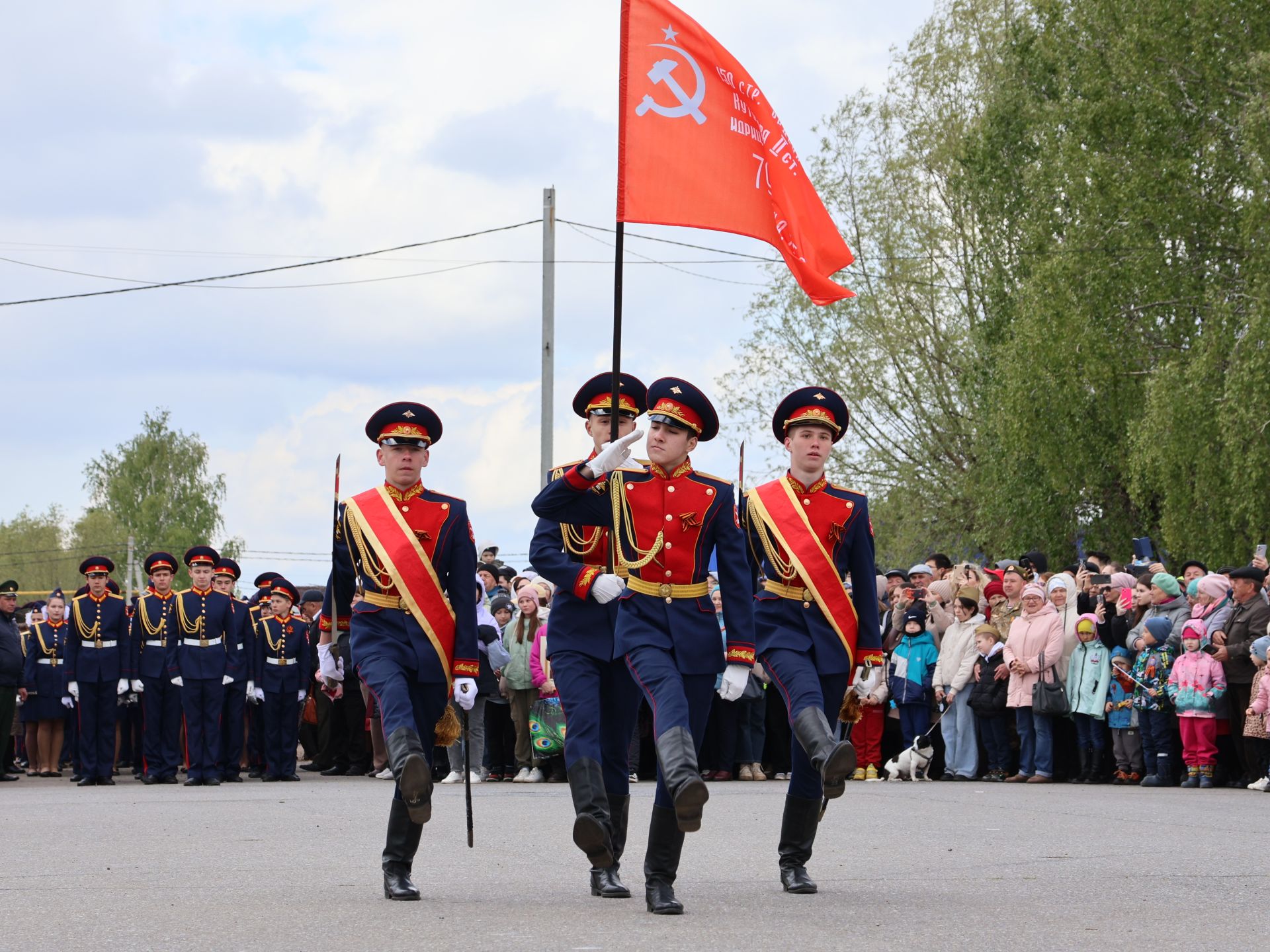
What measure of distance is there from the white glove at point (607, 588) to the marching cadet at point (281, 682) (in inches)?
478

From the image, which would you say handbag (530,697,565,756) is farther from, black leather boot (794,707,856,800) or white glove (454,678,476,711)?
black leather boot (794,707,856,800)

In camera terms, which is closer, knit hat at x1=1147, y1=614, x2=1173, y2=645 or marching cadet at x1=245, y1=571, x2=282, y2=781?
knit hat at x1=1147, y1=614, x2=1173, y2=645

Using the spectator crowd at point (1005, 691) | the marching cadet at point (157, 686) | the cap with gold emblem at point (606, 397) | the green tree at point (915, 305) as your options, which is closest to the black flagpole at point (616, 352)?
the cap with gold emblem at point (606, 397)

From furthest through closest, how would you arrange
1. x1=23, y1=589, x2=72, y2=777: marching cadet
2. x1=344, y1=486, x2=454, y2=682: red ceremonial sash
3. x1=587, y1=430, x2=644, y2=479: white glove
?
x1=23, y1=589, x2=72, y2=777: marching cadet, x1=344, y1=486, x2=454, y2=682: red ceremonial sash, x1=587, y1=430, x2=644, y2=479: white glove

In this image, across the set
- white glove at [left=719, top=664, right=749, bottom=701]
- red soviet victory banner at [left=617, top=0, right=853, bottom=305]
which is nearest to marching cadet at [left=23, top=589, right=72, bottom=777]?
red soviet victory banner at [left=617, top=0, right=853, bottom=305]

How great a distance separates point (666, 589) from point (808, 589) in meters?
0.70

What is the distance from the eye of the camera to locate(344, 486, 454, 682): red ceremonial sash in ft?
26.3

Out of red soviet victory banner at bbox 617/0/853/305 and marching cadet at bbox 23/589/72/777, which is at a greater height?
red soviet victory banner at bbox 617/0/853/305

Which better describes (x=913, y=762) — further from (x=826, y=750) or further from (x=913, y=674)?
(x=826, y=750)

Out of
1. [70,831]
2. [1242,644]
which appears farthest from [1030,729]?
[70,831]

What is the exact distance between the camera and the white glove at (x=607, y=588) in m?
7.78

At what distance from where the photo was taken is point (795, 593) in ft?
26.8

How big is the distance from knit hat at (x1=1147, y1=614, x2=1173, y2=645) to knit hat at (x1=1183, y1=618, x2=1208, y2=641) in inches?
10.7

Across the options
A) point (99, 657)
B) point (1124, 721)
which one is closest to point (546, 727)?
point (99, 657)
